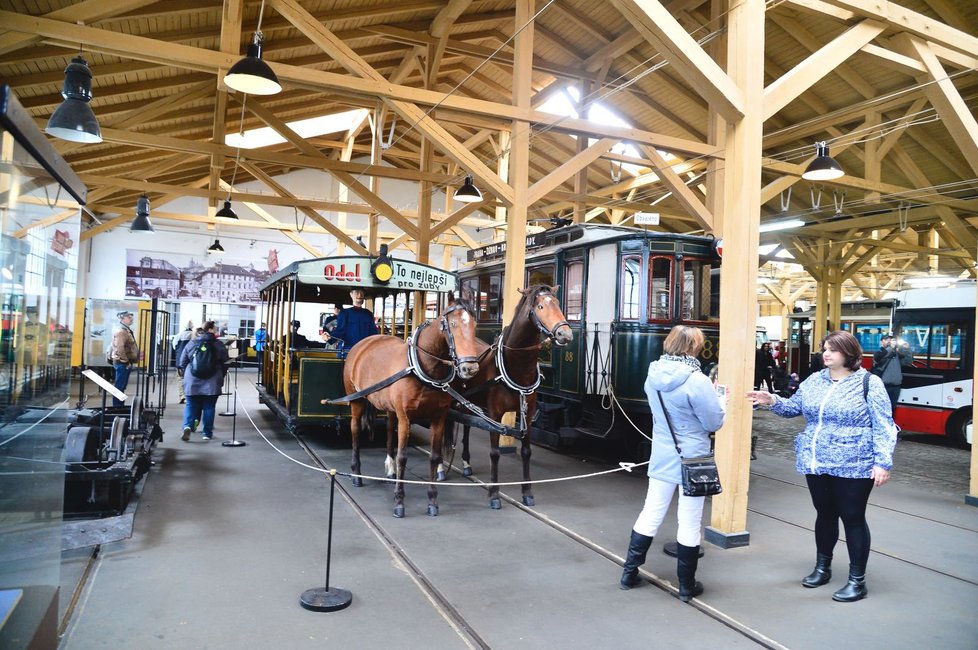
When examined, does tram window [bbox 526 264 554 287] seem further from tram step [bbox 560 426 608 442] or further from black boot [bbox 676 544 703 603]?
black boot [bbox 676 544 703 603]

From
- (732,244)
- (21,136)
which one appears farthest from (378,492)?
(21,136)

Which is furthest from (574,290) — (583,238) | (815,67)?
(815,67)

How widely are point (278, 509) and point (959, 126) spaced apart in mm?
7711

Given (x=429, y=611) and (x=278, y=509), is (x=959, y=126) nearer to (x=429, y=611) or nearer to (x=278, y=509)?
(x=429, y=611)

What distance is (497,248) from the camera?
10961 millimetres

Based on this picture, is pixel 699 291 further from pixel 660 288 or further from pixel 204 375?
pixel 204 375

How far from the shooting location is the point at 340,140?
2127 centimetres

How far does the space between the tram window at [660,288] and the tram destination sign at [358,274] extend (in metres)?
2.87

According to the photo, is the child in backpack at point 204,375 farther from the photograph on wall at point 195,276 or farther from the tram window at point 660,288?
the photograph on wall at point 195,276

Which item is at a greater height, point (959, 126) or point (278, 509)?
point (959, 126)

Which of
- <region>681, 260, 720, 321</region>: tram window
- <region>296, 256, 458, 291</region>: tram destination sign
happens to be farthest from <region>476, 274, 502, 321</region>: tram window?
<region>681, 260, 720, 321</region>: tram window

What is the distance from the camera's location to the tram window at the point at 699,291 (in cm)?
764

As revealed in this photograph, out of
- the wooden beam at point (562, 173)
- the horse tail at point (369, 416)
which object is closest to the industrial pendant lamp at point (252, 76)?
the horse tail at point (369, 416)

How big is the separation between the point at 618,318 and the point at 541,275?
2.24 metres
